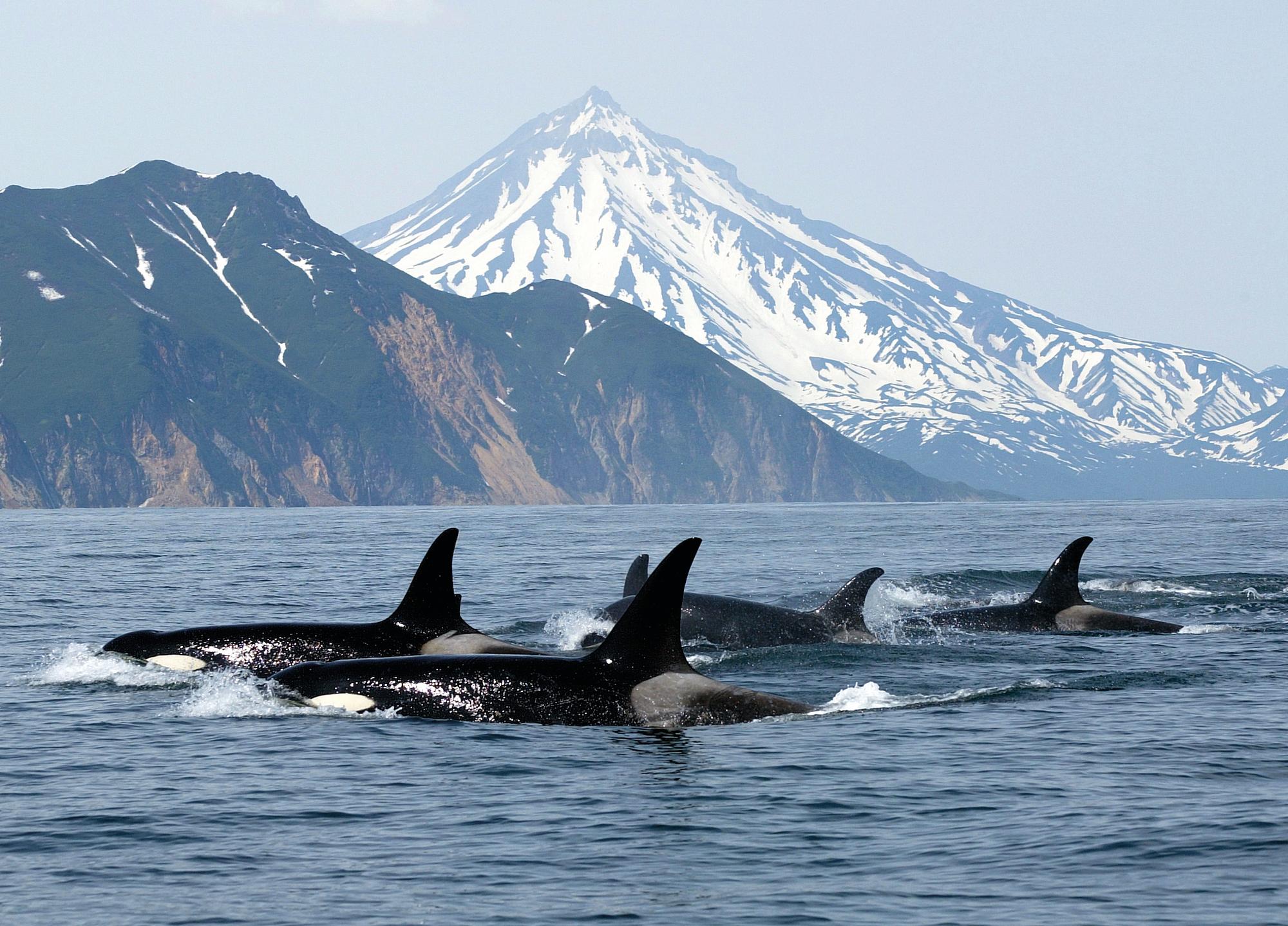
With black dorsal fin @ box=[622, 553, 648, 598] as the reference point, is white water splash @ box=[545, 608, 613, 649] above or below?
below

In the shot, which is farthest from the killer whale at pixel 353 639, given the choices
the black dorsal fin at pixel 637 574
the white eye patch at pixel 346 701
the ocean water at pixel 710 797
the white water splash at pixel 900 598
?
the white water splash at pixel 900 598

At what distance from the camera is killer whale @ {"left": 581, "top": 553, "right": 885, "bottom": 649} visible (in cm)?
2778

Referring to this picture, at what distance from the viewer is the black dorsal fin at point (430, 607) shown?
21.2m

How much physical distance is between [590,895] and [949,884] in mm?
2593

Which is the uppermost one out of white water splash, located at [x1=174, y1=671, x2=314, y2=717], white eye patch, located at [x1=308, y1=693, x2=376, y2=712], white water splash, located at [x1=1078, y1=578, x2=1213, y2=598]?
white eye patch, located at [x1=308, y1=693, x2=376, y2=712]

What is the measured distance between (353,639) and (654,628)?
19.4 feet

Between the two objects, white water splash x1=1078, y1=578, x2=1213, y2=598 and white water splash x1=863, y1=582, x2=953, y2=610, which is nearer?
white water splash x1=863, y1=582, x2=953, y2=610

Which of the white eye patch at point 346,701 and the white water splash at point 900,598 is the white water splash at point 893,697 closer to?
the white eye patch at point 346,701

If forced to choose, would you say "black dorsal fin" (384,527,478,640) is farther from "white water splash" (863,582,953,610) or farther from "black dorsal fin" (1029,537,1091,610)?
"white water splash" (863,582,953,610)

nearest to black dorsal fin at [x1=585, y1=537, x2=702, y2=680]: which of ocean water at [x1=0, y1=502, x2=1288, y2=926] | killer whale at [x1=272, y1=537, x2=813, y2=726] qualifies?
killer whale at [x1=272, y1=537, x2=813, y2=726]

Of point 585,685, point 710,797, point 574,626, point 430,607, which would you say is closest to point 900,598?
point 574,626

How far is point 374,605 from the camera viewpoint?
3684 centimetres

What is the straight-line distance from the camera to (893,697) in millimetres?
21109

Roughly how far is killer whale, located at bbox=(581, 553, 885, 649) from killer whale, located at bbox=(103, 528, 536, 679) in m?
6.51
